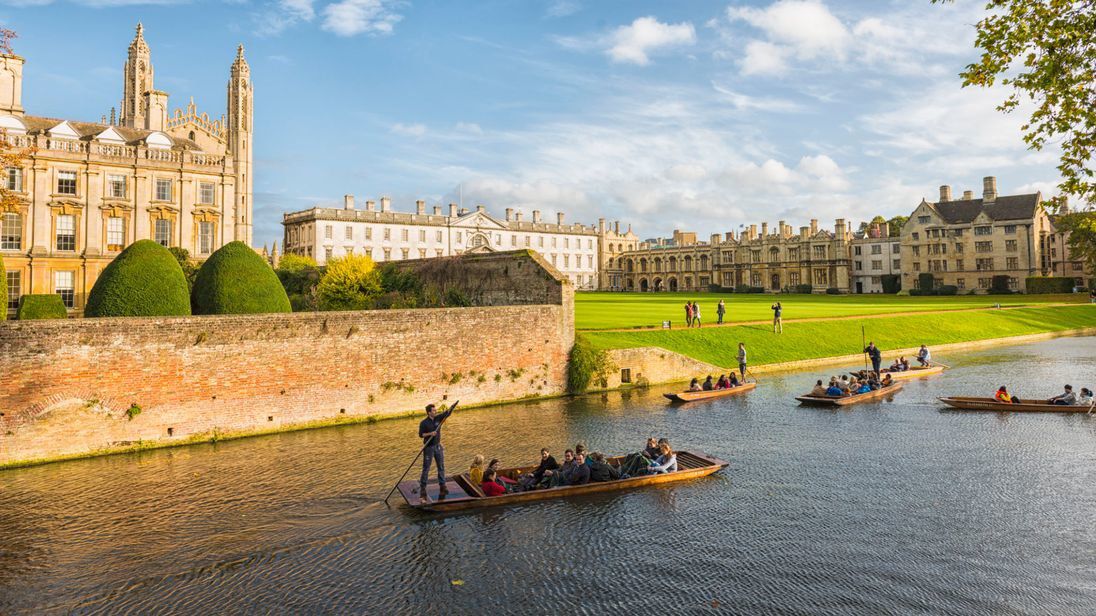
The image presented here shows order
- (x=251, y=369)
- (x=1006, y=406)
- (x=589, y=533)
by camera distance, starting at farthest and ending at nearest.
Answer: (x=1006, y=406) → (x=251, y=369) → (x=589, y=533)

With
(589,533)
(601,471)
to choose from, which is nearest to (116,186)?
(601,471)

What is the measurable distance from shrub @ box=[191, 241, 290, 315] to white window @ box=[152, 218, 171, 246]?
1770 centimetres

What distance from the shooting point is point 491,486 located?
12.2m

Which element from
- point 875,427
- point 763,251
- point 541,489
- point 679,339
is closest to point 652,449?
point 541,489

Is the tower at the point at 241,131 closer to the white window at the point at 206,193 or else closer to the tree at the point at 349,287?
the white window at the point at 206,193

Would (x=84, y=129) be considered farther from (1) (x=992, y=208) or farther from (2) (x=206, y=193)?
(1) (x=992, y=208)

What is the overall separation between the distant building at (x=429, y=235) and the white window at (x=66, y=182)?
35811mm

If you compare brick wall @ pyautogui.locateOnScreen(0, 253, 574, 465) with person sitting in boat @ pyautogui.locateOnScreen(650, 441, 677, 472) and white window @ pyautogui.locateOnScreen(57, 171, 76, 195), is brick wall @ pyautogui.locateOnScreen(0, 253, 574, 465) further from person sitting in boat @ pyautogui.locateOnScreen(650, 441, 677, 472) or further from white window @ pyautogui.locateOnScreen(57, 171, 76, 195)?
white window @ pyautogui.locateOnScreen(57, 171, 76, 195)

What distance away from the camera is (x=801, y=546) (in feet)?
32.7

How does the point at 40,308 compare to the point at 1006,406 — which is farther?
the point at 40,308

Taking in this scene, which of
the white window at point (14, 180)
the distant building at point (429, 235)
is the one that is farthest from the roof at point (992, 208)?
the white window at point (14, 180)

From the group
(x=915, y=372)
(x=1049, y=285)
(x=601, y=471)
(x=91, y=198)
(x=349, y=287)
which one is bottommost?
(x=601, y=471)

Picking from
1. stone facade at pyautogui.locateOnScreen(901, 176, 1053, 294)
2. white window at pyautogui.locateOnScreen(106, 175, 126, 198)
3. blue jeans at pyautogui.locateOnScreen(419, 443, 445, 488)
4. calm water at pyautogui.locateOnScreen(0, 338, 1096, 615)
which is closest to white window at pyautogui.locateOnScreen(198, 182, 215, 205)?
white window at pyautogui.locateOnScreen(106, 175, 126, 198)

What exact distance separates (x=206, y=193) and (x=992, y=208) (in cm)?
7866
